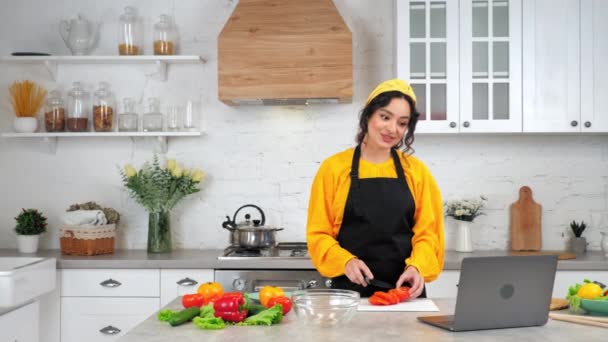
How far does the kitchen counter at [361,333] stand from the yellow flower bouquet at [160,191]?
7.57 feet

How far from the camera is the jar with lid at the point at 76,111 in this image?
4.70 metres

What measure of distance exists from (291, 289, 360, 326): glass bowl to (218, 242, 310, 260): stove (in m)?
1.95

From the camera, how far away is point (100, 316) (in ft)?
14.0

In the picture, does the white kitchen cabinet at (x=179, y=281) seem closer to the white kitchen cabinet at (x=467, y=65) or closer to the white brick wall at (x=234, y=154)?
the white brick wall at (x=234, y=154)

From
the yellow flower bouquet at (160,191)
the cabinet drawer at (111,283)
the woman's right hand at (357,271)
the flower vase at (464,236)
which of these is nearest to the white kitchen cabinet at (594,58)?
the flower vase at (464,236)

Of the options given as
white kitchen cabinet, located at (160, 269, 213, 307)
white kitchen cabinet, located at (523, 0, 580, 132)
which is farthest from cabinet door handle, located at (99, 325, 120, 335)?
white kitchen cabinet, located at (523, 0, 580, 132)

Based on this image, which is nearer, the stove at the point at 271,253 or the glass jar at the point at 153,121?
the stove at the point at 271,253

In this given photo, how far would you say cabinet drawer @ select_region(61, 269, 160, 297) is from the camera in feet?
13.9

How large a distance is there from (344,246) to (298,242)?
1.76m

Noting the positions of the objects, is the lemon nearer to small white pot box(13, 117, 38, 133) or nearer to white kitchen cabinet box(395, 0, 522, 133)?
white kitchen cabinet box(395, 0, 522, 133)

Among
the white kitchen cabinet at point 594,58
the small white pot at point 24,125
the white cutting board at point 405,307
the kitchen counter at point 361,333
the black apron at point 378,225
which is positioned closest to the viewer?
the kitchen counter at point 361,333

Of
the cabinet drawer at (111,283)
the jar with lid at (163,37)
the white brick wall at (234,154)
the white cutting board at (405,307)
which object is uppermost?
the jar with lid at (163,37)

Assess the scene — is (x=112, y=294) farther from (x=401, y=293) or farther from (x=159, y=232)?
(x=401, y=293)

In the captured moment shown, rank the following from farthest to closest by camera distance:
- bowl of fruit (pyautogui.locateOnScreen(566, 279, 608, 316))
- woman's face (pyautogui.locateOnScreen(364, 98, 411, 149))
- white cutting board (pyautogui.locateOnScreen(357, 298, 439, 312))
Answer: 1. woman's face (pyautogui.locateOnScreen(364, 98, 411, 149))
2. white cutting board (pyautogui.locateOnScreen(357, 298, 439, 312))
3. bowl of fruit (pyautogui.locateOnScreen(566, 279, 608, 316))
